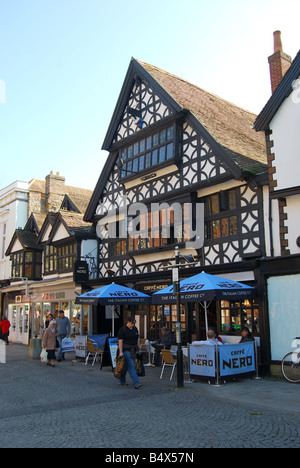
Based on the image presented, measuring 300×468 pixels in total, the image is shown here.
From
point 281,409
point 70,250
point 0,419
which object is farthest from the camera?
point 70,250

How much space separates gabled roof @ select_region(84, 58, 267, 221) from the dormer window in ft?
3.27

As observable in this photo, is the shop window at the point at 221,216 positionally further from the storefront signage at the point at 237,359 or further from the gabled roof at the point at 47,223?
the gabled roof at the point at 47,223

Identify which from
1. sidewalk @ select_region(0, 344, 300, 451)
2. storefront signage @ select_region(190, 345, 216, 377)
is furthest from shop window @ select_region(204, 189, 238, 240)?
sidewalk @ select_region(0, 344, 300, 451)

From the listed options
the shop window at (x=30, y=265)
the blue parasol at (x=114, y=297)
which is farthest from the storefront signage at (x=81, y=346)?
the shop window at (x=30, y=265)

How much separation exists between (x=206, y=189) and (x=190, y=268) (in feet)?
9.37

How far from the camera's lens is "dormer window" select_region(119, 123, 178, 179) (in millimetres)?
16172

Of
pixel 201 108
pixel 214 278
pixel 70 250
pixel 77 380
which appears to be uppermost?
pixel 201 108

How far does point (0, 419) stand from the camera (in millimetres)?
7207

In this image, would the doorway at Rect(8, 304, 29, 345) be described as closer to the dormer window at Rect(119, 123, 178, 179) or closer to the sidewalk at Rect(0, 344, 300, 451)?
the dormer window at Rect(119, 123, 178, 179)

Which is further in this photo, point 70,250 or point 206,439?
point 70,250

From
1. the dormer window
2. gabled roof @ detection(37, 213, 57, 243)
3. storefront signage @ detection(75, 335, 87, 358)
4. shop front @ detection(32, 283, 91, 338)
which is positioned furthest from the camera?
gabled roof @ detection(37, 213, 57, 243)

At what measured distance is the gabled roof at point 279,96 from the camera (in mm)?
11492
